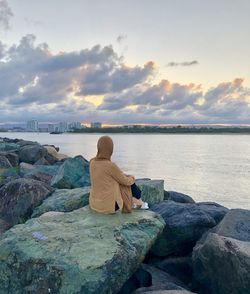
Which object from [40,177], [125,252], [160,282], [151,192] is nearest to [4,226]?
[151,192]

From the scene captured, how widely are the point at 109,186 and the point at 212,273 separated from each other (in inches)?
83.1

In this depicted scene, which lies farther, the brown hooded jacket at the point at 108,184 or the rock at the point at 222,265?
the brown hooded jacket at the point at 108,184

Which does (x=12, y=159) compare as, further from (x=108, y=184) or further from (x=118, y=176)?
Result: (x=118, y=176)

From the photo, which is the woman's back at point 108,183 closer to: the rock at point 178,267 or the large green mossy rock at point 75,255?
the large green mossy rock at point 75,255

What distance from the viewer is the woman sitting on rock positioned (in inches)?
282

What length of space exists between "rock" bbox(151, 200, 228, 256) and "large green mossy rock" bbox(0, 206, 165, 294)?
3.84 feet

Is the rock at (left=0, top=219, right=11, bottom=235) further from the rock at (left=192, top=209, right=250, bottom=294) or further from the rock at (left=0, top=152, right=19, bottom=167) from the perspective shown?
the rock at (left=0, top=152, right=19, bottom=167)

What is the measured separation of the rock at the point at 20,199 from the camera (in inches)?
383

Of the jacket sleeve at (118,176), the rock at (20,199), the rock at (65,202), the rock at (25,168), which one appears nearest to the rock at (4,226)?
the rock at (20,199)

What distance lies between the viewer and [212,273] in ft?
21.4

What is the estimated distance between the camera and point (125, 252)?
5938 millimetres

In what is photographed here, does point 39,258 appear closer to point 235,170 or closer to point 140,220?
point 140,220

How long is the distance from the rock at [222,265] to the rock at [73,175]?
5914 millimetres

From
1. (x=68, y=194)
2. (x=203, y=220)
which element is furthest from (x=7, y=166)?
(x=203, y=220)
